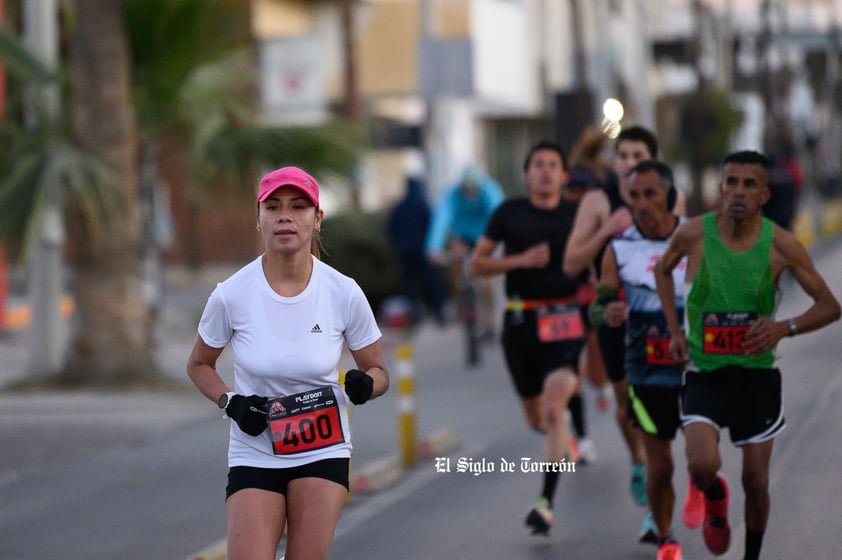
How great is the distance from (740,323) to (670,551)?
1231 mm

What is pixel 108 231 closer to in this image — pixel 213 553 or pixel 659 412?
pixel 213 553

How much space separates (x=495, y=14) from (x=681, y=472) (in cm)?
3113

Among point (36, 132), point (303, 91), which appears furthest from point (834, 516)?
point (303, 91)

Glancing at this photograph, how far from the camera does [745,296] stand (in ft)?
23.7

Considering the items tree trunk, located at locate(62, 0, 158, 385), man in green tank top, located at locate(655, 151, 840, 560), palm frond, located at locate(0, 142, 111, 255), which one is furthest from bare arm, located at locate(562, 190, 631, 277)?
tree trunk, located at locate(62, 0, 158, 385)

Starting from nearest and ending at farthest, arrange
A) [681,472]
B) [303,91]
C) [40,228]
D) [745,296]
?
[745,296] → [681,472] → [40,228] → [303,91]

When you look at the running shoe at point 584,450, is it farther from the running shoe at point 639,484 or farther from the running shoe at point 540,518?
the running shoe at point 540,518

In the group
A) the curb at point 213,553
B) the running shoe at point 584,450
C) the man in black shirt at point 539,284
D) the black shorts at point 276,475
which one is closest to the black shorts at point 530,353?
the man in black shirt at point 539,284

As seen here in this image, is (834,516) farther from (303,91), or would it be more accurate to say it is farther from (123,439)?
(303,91)

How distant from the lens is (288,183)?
5645mm

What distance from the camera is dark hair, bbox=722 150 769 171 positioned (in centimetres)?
733

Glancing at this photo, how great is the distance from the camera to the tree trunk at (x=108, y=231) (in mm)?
16141

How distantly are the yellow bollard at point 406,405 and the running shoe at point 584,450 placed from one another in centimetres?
112

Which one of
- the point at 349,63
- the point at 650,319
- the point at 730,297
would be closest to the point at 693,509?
the point at 650,319
